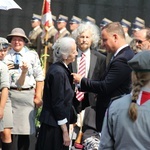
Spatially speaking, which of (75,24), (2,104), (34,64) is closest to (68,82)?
(2,104)

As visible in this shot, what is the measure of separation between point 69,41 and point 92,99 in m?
Answer: 1.00

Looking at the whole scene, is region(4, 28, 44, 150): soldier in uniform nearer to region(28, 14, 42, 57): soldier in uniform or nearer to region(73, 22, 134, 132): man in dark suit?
region(73, 22, 134, 132): man in dark suit

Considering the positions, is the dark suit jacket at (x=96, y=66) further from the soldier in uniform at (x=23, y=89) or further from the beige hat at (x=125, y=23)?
the beige hat at (x=125, y=23)

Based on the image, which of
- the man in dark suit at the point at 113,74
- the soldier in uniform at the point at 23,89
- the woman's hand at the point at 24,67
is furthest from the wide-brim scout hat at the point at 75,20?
the man in dark suit at the point at 113,74

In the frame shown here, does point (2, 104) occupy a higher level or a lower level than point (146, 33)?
lower

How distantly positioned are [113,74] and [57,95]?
58 centimetres

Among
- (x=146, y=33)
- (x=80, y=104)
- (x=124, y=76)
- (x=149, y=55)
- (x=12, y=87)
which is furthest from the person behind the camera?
(x=12, y=87)

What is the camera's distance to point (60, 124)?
22.0 ft

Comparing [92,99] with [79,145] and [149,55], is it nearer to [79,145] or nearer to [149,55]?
[79,145]

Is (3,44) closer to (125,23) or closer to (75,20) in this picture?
(125,23)

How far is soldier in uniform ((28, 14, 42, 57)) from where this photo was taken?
59.4ft

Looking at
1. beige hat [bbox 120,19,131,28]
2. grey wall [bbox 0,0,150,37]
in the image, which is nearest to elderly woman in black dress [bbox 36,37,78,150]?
beige hat [bbox 120,19,131,28]

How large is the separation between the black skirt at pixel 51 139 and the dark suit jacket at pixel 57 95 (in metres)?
0.07

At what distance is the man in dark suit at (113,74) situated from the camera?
255 inches
